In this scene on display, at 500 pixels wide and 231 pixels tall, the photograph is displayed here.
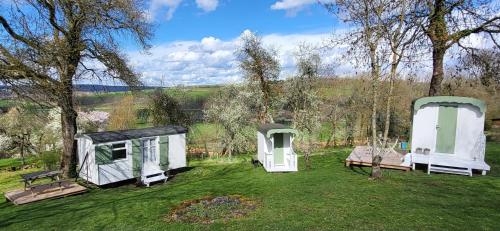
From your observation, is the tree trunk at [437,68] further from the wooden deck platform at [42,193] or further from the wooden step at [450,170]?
the wooden deck platform at [42,193]

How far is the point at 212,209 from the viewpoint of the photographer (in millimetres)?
8391

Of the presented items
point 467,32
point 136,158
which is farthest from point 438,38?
point 136,158

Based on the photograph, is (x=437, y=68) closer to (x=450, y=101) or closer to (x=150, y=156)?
(x=450, y=101)

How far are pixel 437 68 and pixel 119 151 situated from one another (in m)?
13.9

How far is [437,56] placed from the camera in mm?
13141

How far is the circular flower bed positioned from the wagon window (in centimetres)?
559

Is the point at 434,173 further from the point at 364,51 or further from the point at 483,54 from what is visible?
the point at 483,54

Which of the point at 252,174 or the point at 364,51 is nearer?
the point at 364,51

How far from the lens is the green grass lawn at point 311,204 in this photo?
6.90 meters

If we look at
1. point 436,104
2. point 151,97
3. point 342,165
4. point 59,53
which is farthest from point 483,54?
point 151,97

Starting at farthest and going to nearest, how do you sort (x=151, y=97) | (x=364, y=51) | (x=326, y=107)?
1. (x=326, y=107)
2. (x=151, y=97)
3. (x=364, y=51)

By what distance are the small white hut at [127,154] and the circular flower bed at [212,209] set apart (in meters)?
5.04

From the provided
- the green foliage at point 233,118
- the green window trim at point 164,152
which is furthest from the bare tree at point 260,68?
the green window trim at point 164,152

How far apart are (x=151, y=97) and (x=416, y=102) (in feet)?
Answer: 52.5
